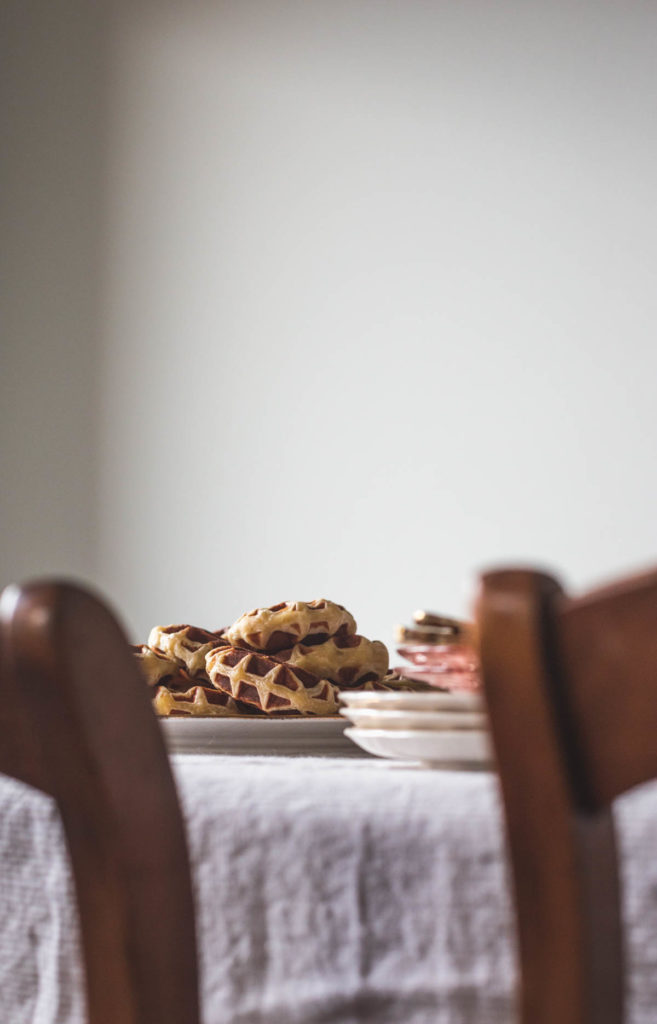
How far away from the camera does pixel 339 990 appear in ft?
1.39

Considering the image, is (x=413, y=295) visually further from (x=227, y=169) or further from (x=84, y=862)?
(x=84, y=862)

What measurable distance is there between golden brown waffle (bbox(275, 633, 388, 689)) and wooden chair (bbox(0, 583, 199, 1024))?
440 mm

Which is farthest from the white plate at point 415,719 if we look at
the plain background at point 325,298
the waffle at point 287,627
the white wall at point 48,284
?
the white wall at point 48,284

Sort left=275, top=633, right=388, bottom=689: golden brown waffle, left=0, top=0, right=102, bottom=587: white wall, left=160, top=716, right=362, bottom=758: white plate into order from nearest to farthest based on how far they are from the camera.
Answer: left=160, top=716, right=362, bottom=758: white plate < left=275, top=633, right=388, bottom=689: golden brown waffle < left=0, top=0, right=102, bottom=587: white wall

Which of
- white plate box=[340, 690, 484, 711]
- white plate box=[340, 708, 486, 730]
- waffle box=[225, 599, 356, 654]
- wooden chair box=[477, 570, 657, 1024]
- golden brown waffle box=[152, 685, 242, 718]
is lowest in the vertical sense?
golden brown waffle box=[152, 685, 242, 718]

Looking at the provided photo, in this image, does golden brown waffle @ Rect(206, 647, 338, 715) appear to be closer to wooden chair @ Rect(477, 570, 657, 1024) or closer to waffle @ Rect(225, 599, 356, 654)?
waffle @ Rect(225, 599, 356, 654)

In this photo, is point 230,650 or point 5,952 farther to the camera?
point 230,650

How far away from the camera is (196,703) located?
2.64ft

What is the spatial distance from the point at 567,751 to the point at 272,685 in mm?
476

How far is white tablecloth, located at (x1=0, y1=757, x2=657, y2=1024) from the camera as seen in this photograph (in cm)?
42

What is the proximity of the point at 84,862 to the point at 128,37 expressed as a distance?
323 cm

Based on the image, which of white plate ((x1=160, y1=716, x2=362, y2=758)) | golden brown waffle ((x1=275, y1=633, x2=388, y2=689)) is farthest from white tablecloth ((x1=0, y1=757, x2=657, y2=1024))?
golden brown waffle ((x1=275, y1=633, x2=388, y2=689))

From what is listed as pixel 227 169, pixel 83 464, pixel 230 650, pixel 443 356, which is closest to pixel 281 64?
pixel 227 169

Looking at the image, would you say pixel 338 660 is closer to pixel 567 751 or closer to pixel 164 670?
pixel 164 670
